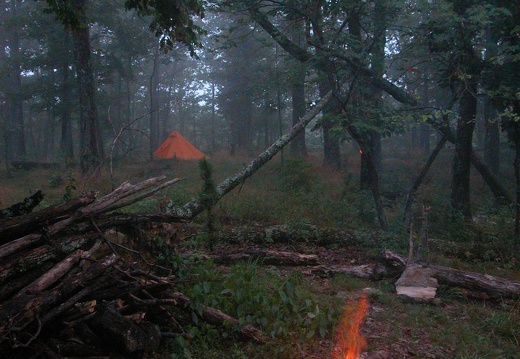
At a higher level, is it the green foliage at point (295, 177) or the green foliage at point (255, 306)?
the green foliage at point (295, 177)

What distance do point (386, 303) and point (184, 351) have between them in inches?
116

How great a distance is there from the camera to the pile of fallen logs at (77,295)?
12.3ft

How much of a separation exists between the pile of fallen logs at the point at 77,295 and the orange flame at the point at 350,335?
0.79m

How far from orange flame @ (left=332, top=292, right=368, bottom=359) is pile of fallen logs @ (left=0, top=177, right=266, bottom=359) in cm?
79

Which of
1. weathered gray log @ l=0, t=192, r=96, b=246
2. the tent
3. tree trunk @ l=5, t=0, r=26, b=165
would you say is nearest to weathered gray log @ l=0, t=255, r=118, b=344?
weathered gray log @ l=0, t=192, r=96, b=246

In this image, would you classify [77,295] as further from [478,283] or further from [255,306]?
[478,283]

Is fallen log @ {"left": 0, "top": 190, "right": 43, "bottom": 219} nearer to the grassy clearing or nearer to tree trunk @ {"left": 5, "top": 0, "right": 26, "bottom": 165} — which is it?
the grassy clearing

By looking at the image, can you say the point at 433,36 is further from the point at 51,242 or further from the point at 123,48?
the point at 123,48

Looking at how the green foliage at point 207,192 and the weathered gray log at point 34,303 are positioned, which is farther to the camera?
the green foliage at point 207,192

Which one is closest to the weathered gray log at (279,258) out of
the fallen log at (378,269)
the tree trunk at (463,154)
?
the fallen log at (378,269)

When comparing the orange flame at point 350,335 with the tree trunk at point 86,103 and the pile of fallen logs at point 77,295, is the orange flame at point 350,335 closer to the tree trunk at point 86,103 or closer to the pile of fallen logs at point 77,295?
the pile of fallen logs at point 77,295

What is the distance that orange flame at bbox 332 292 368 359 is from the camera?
4773mm

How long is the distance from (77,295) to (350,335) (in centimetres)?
280

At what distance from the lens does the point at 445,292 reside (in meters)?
6.62
